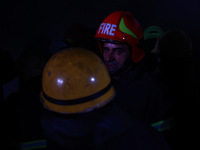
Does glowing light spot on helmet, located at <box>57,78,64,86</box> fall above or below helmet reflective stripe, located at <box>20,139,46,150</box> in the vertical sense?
above

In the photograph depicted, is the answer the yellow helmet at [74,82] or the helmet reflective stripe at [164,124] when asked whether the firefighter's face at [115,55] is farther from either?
the yellow helmet at [74,82]

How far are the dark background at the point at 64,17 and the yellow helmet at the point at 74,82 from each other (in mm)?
3302

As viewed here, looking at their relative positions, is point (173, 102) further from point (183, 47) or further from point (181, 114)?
point (183, 47)

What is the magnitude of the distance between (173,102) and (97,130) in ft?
5.85

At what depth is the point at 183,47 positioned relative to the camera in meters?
2.90

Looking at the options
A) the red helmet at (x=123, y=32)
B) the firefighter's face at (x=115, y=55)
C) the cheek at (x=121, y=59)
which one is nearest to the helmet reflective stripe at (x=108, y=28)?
the red helmet at (x=123, y=32)

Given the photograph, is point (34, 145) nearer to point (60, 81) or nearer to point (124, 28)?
point (60, 81)

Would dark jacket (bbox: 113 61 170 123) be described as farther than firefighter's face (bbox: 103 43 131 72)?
No

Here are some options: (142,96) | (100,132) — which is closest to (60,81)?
(100,132)

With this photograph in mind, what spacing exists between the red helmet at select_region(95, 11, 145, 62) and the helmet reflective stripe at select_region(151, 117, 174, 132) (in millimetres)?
1000

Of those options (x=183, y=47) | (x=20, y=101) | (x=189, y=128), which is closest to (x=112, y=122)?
(x=20, y=101)

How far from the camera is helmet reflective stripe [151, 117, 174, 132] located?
7.89ft

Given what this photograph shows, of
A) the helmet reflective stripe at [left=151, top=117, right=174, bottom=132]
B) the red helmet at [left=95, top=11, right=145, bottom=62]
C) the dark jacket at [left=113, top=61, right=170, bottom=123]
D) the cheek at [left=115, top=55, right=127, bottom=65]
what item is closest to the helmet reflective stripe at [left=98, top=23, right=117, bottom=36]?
the red helmet at [left=95, top=11, right=145, bottom=62]

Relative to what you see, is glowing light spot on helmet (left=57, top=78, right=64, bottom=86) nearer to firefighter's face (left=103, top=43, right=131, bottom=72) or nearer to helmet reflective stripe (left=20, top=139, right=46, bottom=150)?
helmet reflective stripe (left=20, top=139, right=46, bottom=150)
